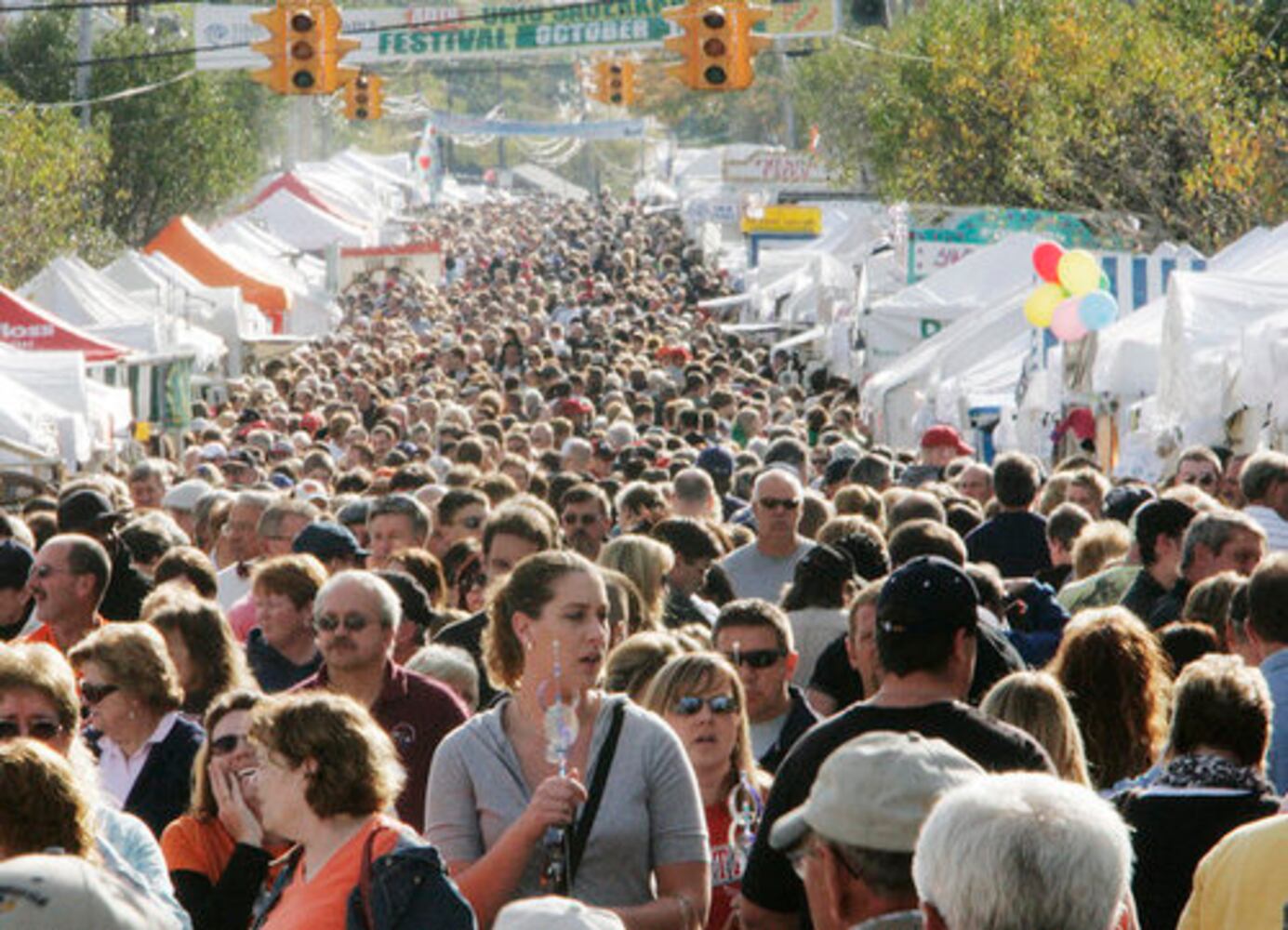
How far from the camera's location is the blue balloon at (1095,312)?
1938cm

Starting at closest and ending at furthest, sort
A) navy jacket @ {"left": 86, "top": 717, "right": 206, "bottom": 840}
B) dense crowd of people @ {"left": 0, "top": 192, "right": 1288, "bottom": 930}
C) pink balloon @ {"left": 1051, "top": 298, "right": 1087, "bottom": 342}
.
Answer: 1. dense crowd of people @ {"left": 0, "top": 192, "right": 1288, "bottom": 930}
2. navy jacket @ {"left": 86, "top": 717, "right": 206, "bottom": 840}
3. pink balloon @ {"left": 1051, "top": 298, "right": 1087, "bottom": 342}

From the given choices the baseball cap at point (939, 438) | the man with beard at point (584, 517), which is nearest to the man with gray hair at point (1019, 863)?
the man with beard at point (584, 517)

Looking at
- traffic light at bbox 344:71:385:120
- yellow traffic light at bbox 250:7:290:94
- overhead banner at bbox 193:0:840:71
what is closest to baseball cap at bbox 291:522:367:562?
yellow traffic light at bbox 250:7:290:94

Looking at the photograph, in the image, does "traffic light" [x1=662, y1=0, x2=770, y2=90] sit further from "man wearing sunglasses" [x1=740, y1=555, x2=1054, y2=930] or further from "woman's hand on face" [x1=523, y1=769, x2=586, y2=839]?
"woman's hand on face" [x1=523, y1=769, x2=586, y2=839]

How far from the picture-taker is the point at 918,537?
29.6ft

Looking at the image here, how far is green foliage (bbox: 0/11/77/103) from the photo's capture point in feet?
175

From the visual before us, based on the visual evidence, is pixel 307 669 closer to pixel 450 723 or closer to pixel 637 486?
pixel 450 723

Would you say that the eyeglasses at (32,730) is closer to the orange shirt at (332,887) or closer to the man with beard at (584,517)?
the orange shirt at (332,887)

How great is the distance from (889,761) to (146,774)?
2.90 m

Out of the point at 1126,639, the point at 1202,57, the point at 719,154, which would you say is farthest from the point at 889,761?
the point at 719,154

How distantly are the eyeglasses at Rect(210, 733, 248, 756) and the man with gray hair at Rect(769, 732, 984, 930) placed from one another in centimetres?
196

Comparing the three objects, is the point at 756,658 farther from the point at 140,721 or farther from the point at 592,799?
the point at 592,799

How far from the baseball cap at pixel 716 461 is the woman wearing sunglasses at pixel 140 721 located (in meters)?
9.12

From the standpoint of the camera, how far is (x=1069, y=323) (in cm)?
1962
